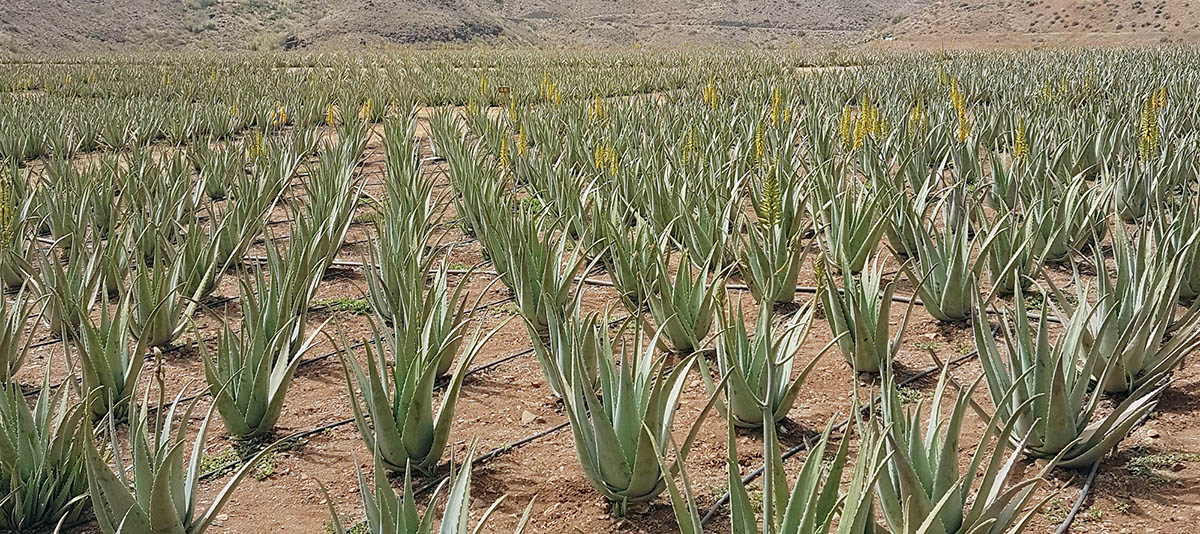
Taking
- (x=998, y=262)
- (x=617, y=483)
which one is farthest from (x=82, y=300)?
(x=998, y=262)

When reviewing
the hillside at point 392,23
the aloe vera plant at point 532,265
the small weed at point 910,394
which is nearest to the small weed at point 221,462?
the aloe vera plant at point 532,265

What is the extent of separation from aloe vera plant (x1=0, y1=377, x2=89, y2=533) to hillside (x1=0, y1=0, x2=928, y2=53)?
3679 centimetres

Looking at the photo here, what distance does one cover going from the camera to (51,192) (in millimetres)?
4555

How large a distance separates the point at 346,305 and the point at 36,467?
5.89 feet

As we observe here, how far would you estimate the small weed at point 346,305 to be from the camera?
382 centimetres

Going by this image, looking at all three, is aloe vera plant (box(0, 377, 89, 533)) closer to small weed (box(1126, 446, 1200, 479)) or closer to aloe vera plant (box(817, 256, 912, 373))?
aloe vera plant (box(817, 256, 912, 373))

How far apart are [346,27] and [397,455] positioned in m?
43.9

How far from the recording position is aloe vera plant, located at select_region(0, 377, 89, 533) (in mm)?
2084

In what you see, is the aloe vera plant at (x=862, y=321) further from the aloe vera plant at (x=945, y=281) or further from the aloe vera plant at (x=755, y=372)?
the aloe vera plant at (x=945, y=281)

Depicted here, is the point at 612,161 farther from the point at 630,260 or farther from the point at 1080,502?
the point at 1080,502

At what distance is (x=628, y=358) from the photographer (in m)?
2.11

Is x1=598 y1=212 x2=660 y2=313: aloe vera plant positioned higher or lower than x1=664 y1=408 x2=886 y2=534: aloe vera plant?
lower

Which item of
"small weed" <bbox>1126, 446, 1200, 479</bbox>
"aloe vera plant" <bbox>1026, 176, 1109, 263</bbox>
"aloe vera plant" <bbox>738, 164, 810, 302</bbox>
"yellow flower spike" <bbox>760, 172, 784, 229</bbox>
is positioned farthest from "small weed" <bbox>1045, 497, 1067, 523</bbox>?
"aloe vera plant" <bbox>1026, 176, 1109, 263</bbox>

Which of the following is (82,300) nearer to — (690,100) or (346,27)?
(690,100)
